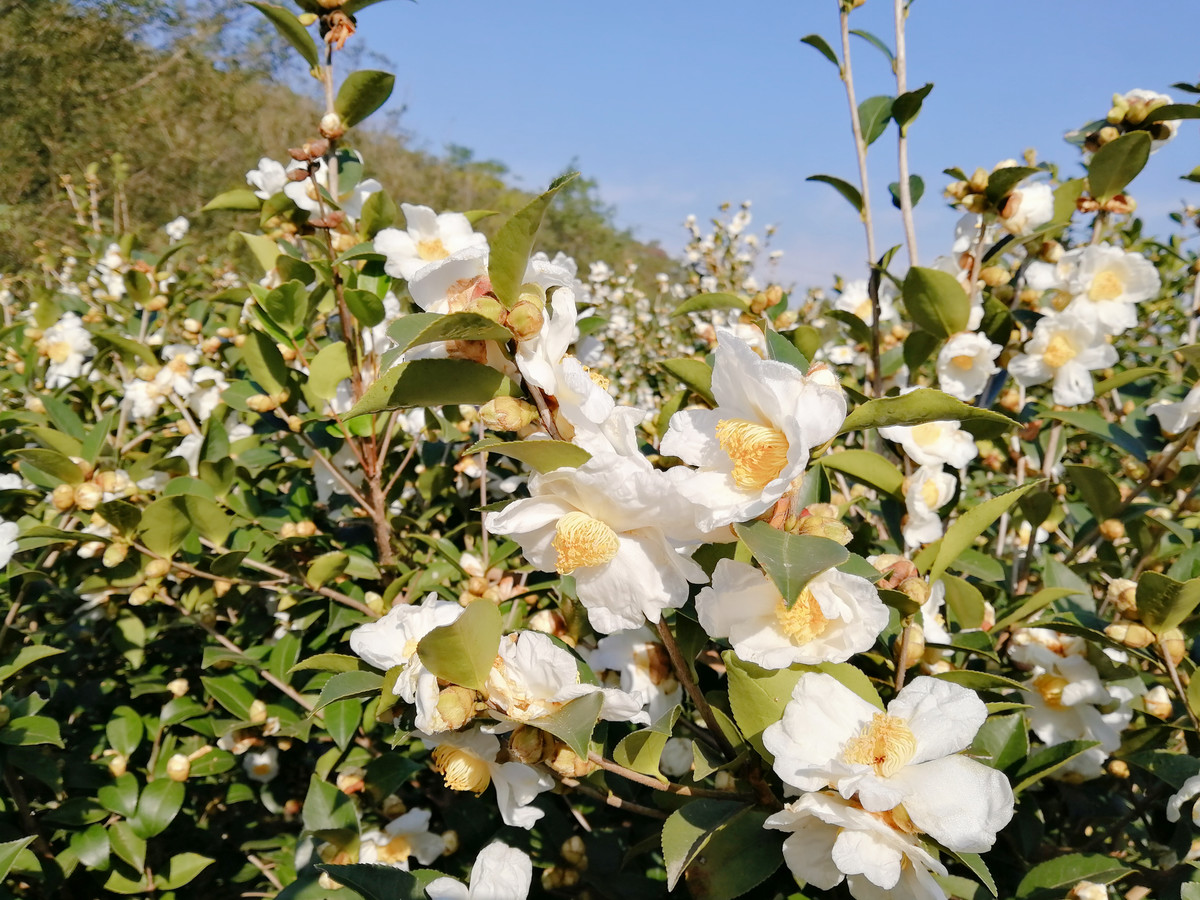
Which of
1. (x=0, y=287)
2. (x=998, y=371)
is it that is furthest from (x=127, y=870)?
(x=0, y=287)

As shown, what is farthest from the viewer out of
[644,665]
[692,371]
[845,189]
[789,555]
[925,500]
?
[845,189]

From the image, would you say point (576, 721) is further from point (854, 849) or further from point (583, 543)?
point (854, 849)

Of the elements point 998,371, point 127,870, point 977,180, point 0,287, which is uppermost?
point 977,180

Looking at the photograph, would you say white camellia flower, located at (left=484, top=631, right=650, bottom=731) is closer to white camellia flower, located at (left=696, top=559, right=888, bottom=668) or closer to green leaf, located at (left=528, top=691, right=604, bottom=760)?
green leaf, located at (left=528, top=691, right=604, bottom=760)

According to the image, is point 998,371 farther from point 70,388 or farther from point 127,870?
point 70,388

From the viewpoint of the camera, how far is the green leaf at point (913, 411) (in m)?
0.60

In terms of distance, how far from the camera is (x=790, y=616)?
708mm

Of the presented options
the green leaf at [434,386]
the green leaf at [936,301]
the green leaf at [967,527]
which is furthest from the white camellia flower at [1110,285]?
the green leaf at [434,386]

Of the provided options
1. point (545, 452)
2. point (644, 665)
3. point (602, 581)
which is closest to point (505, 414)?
point (545, 452)

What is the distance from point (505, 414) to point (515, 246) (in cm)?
14

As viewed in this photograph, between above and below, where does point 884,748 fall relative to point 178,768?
above

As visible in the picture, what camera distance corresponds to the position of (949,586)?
1.08m

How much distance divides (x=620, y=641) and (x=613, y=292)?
16.1ft

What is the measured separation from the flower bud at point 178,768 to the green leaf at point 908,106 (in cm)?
177
